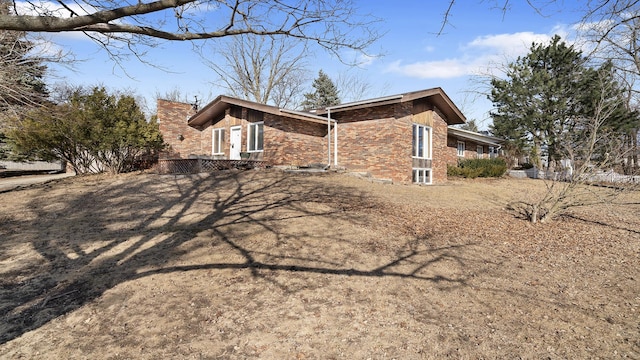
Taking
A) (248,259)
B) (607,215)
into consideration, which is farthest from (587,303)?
(607,215)

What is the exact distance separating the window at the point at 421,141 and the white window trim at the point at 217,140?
9892 mm

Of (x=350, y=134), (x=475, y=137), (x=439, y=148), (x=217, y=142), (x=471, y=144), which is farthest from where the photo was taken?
(x=471, y=144)

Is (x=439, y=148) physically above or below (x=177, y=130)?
below

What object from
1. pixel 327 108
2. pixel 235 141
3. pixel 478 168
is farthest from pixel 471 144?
pixel 235 141

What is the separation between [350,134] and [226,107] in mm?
6655

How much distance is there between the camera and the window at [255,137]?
1577 centimetres

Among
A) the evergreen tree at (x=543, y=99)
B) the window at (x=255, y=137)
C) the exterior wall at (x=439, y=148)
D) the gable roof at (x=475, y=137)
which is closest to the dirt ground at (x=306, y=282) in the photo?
the window at (x=255, y=137)

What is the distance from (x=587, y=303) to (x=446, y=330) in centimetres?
215

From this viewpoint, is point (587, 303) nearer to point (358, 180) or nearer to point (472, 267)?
point (472, 267)

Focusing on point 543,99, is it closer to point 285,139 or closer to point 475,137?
point 475,137

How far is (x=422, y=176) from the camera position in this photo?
1653 centimetres

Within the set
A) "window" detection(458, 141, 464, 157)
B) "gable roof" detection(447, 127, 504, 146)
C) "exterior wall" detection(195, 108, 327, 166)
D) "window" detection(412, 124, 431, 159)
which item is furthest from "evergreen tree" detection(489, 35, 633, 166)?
"exterior wall" detection(195, 108, 327, 166)

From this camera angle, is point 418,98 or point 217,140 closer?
point 418,98

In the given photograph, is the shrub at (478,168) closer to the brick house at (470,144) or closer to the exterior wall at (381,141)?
the brick house at (470,144)
